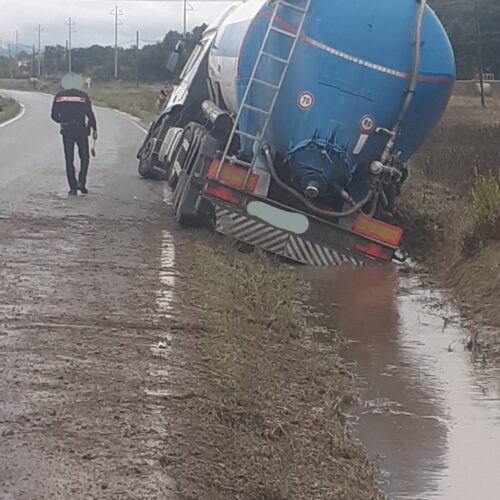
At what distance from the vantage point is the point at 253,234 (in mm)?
11273

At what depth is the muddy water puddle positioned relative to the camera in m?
5.79

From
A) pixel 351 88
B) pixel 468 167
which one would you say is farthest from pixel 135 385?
pixel 468 167

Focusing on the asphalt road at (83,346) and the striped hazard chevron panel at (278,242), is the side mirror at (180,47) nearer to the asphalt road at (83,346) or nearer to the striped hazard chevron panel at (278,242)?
the asphalt road at (83,346)

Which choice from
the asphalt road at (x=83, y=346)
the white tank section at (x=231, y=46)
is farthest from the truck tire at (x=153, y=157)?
the asphalt road at (x=83, y=346)

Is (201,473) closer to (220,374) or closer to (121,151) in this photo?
(220,374)

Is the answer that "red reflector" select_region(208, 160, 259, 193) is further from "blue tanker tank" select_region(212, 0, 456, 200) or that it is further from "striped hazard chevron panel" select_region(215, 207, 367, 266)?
"blue tanker tank" select_region(212, 0, 456, 200)

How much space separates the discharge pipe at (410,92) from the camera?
10.4m

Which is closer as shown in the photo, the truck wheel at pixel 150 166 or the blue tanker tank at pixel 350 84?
the blue tanker tank at pixel 350 84

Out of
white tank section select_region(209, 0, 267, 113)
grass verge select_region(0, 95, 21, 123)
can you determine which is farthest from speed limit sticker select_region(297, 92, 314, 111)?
grass verge select_region(0, 95, 21, 123)

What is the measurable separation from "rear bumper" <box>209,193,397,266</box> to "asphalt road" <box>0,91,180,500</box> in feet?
2.55

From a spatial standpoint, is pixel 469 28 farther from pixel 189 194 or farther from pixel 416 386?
pixel 416 386

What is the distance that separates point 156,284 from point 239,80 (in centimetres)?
321

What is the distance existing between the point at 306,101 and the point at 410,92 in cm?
100

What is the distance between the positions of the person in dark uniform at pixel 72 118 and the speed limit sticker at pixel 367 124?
6.41 metres
